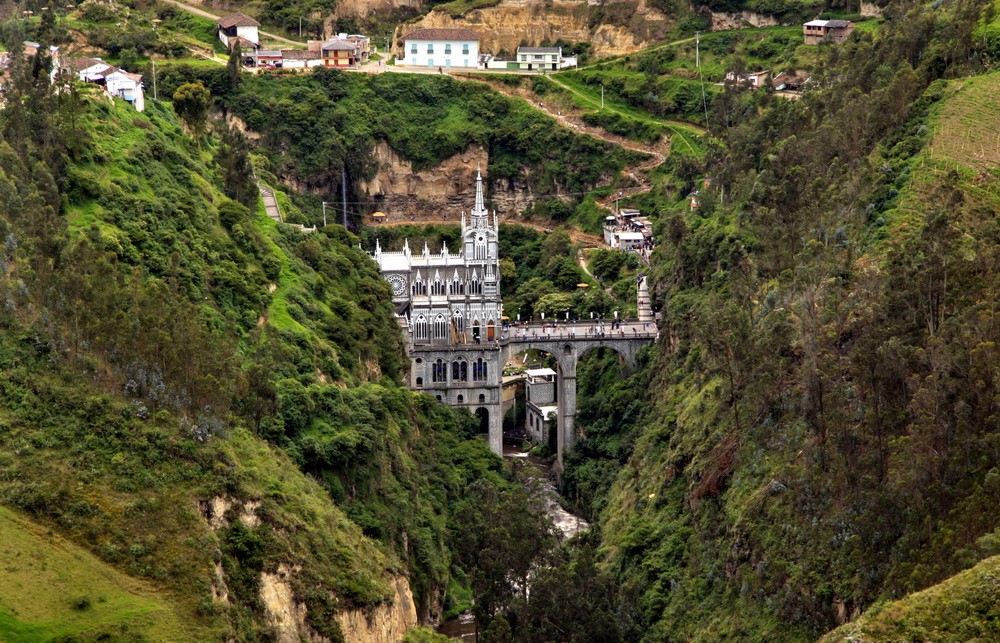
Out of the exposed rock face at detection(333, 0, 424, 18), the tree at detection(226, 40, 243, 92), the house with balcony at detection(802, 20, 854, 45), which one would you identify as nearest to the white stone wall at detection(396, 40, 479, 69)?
the exposed rock face at detection(333, 0, 424, 18)

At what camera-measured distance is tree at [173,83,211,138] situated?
105 m

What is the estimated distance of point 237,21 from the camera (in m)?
156

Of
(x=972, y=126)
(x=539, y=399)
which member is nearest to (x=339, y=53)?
(x=539, y=399)

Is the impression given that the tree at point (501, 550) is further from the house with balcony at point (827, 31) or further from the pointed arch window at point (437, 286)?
the house with balcony at point (827, 31)

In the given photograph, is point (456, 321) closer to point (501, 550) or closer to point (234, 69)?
point (501, 550)

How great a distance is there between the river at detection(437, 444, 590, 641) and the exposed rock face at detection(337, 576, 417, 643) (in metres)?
5.74

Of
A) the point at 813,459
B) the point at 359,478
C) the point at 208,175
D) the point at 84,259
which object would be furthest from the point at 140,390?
the point at 208,175

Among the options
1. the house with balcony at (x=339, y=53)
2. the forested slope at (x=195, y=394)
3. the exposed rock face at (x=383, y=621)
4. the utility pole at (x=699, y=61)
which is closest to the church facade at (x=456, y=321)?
the forested slope at (x=195, y=394)

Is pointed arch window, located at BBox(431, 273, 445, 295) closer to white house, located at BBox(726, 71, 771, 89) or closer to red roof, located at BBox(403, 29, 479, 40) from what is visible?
white house, located at BBox(726, 71, 771, 89)

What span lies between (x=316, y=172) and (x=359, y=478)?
67.7 meters

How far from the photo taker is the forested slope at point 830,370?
62.8 meters

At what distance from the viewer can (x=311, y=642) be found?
6341 centimetres

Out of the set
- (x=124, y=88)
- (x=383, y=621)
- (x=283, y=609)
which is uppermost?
(x=124, y=88)

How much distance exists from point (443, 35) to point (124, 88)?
6269 cm
